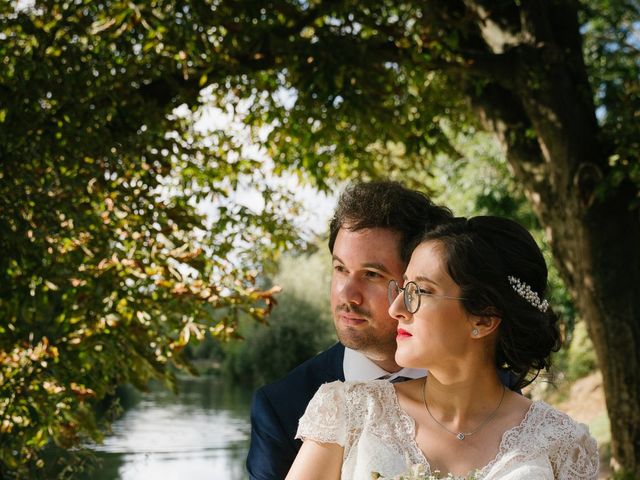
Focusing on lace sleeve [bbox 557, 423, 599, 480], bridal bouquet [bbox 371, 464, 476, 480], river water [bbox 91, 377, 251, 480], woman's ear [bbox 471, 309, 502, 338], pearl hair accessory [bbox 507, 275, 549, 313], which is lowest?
river water [bbox 91, 377, 251, 480]

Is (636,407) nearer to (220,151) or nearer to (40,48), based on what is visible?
(220,151)

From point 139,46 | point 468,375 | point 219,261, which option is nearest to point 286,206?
point 219,261

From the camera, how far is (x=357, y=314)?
2441 mm

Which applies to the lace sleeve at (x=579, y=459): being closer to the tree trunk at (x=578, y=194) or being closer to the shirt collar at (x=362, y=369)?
the shirt collar at (x=362, y=369)

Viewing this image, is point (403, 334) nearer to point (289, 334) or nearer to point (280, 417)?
point (280, 417)

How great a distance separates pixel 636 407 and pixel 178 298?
318 centimetres

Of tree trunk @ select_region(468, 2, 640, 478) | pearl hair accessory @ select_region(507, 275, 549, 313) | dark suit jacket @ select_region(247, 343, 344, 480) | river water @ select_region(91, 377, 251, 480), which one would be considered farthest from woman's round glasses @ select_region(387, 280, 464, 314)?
river water @ select_region(91, 377, 251, 480)

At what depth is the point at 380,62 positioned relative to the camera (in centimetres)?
532

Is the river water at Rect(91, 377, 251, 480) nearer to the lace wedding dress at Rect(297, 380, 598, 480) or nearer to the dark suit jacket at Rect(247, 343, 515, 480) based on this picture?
the dark suit jacket at Rect(247, 343, 515, 480)

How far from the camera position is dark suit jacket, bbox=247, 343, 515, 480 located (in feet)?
8.00

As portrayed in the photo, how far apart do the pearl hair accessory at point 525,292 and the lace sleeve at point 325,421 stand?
1.66ft

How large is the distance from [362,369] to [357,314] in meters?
0.19

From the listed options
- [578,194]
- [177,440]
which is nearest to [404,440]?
[578,194]

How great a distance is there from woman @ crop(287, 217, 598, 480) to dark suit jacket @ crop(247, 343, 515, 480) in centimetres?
25
